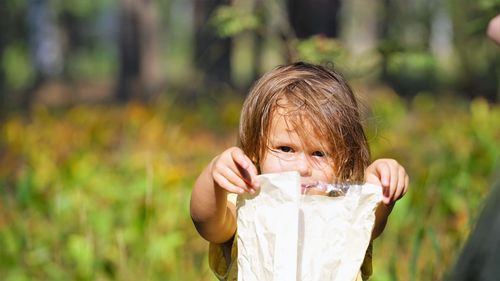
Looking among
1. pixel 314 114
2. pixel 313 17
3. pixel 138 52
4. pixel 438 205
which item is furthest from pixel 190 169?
pixel 138 52

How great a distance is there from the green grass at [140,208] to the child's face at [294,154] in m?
0.28

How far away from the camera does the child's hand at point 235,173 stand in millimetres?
1565

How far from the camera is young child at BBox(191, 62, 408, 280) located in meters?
1.70

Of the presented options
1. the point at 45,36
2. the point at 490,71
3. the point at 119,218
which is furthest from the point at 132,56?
the point at 45,36

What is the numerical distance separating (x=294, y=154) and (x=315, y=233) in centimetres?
15

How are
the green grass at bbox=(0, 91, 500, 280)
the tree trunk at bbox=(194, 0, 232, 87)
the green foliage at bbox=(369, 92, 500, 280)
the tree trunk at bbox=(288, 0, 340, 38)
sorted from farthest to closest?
1. the tree trunk at bbox=(194, 0, 232, 87)
2. the tree trunk at bbox=(288, 0, 340, 38)
3. the green grass at bbox=(0, 91, 500, 280)
4. the green foliage at bbox=(369, 92, 500, 280)

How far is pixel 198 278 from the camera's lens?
332 centimetres

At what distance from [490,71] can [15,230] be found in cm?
887

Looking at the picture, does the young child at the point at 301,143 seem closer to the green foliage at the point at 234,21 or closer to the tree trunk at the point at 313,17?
the green foliage at the point at 234,21

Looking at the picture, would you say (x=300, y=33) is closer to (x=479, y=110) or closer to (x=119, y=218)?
(x=479, y=110)

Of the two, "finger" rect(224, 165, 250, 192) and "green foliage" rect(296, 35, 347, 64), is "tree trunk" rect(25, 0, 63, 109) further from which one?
"finger" rect(224, 165, 250, 192)

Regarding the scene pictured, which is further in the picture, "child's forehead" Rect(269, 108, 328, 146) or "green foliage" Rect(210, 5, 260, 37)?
"green foliage" Rect(210, 5, 260, 37)

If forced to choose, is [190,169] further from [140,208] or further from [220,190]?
[220,190]

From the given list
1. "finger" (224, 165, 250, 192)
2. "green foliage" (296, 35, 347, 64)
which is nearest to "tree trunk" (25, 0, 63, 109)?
"green foliage" (296, 35, 347, 64)
